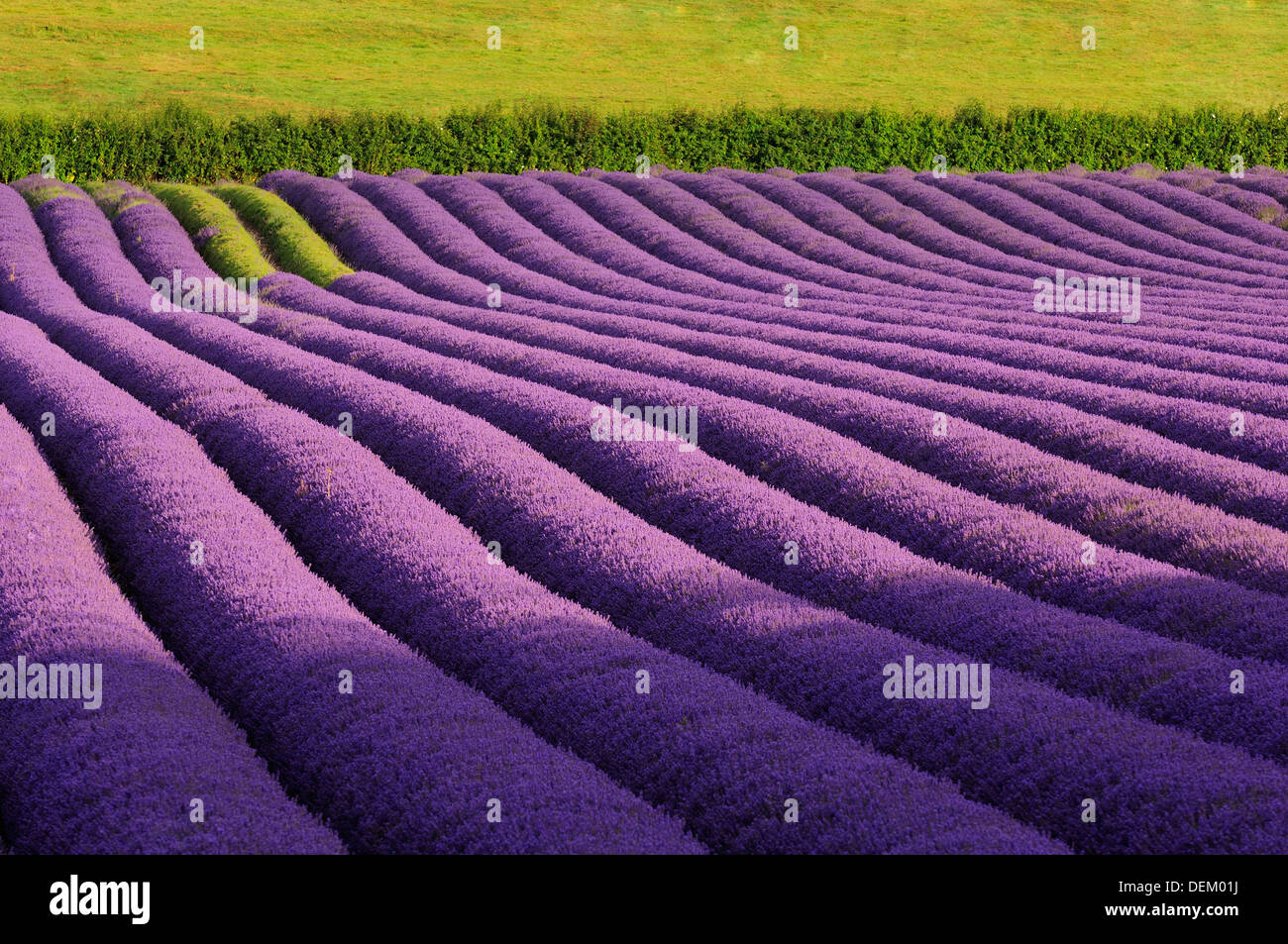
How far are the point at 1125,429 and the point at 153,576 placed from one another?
820 centimetres

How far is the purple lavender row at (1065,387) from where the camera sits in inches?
409

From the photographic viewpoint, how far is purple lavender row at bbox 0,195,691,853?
476 centimetres

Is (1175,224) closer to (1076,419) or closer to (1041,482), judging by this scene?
(1076,419)

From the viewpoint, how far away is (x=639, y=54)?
5741cm

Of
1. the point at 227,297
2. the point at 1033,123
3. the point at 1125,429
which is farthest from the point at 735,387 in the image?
the point at 1033,123

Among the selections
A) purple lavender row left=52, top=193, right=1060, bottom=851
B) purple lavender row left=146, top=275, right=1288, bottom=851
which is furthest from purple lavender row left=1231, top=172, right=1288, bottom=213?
purple lavender row left=52, top=193, right=1060, bottom=851

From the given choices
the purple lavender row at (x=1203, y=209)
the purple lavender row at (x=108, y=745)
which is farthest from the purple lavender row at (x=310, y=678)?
the purple lavender row at (x=1203, y=209)

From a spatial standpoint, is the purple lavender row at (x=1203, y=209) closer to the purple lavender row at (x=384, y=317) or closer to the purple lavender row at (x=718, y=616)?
the purple lavender row at (x=384, y=317)

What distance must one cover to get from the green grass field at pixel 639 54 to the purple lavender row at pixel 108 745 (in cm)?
4204

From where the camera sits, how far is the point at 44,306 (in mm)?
18391

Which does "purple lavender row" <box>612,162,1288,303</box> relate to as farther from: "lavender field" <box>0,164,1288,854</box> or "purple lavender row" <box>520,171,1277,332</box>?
"lavender field" <box>0,164,1288,854</box>

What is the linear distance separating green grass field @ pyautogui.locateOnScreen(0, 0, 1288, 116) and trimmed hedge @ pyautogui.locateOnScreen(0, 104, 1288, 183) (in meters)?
6.96

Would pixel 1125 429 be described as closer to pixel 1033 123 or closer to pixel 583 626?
pixel 583 626

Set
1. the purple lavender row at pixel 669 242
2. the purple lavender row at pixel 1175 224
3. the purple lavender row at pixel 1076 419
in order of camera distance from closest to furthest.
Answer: the purple lavender row at pixel 1076 419, the purple lavender row at pixel 669 242, the purple lavender row at pixel 1175 224
